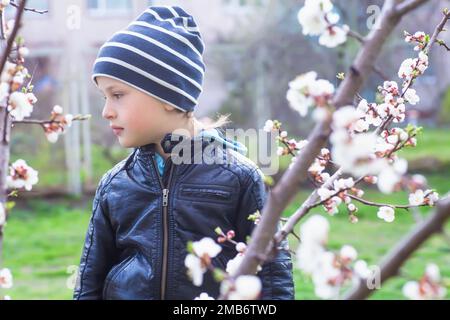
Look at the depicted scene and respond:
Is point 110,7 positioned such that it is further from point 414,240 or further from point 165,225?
point 414,240

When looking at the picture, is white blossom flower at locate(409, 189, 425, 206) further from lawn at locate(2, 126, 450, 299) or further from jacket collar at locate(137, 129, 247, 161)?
lawn at locate(2, 126, 450, 299)

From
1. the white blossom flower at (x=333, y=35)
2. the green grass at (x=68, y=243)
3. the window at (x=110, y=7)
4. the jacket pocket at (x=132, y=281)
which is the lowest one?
the jacket pocket at (x=132, y=281)

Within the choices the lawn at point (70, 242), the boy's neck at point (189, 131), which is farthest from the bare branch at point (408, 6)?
the lawn at point (70, 242)

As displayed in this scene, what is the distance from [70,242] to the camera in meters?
6.15

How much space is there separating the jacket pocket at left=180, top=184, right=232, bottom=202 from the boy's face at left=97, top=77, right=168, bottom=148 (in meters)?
0.16

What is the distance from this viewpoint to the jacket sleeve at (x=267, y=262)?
173 cm

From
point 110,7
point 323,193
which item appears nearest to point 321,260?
point 323,193

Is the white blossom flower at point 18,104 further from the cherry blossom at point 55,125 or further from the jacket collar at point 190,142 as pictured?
the jacket collar at point 190,142

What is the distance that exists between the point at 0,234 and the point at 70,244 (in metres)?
5.03

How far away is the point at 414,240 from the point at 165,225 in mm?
949

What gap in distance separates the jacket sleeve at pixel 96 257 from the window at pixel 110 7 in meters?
7.34

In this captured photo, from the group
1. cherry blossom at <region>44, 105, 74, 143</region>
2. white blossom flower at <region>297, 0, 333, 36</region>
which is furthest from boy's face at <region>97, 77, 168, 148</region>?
Result: white blossom flower at <region>297, 0, 333, 36</region>
